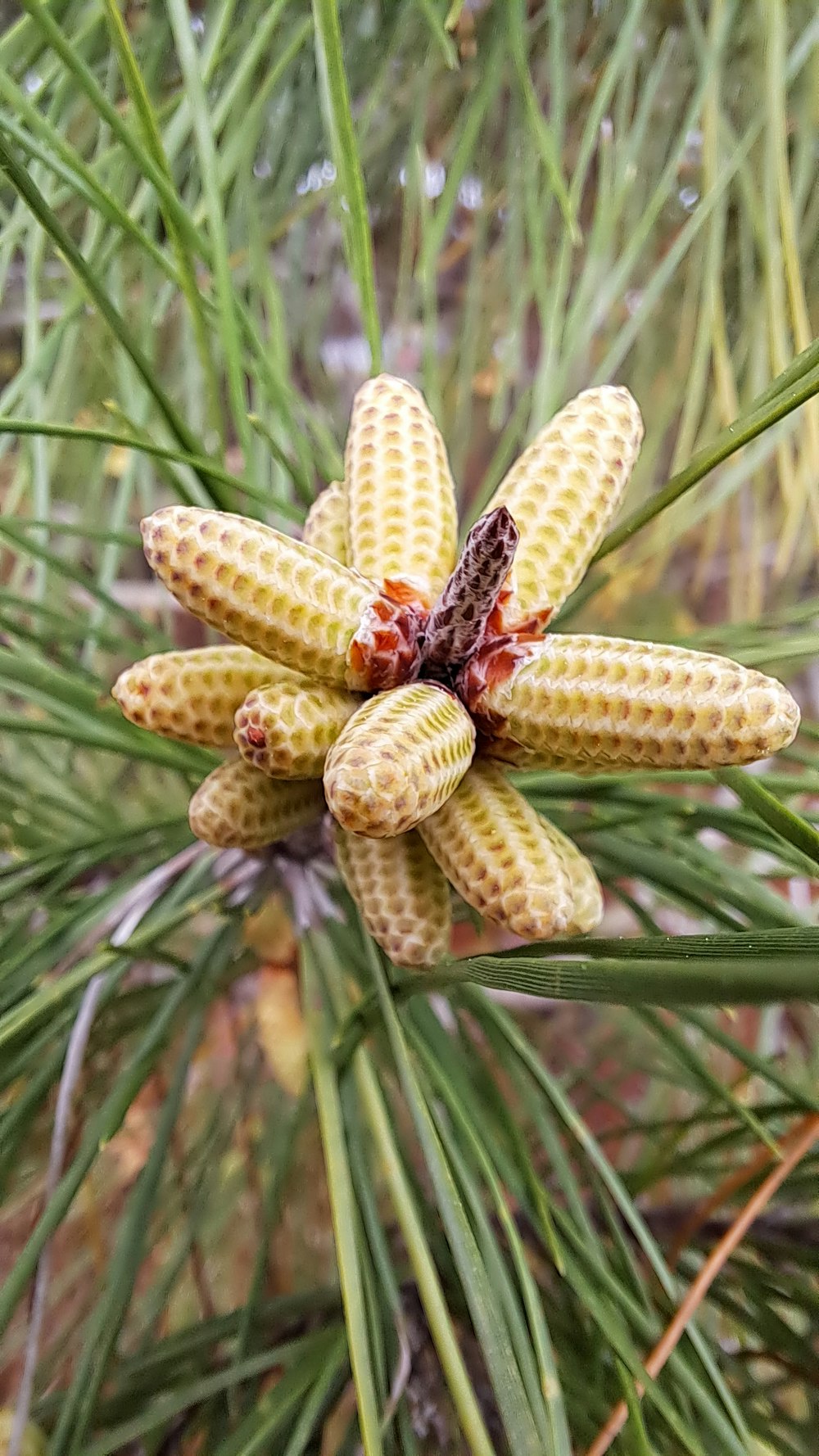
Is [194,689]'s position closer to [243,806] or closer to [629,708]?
[243,806]

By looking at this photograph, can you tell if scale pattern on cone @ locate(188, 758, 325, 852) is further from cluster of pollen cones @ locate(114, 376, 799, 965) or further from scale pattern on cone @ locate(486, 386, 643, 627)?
scale pattern on cone @ locate(486, 386, 643, 627)

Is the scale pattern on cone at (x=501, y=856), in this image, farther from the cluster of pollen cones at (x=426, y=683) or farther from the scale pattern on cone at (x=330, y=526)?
the scale pattern on cone at (x=330, y=526)

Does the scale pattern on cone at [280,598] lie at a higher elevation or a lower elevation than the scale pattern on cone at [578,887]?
higher

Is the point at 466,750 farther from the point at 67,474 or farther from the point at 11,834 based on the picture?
the point at 67,474

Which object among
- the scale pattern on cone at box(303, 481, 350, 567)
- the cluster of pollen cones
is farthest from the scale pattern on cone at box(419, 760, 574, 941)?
the scale pattern on cone at box(303, 481, 350, 567)

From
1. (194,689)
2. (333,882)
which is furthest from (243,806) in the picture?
(333,882)

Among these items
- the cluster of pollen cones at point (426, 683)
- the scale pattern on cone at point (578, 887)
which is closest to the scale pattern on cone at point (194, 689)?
the cluster of pollen cones at point (426, 683)

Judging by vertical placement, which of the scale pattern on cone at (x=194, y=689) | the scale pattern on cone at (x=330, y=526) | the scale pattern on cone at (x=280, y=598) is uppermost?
the scale pattern on cone at (x=330, y=526)
